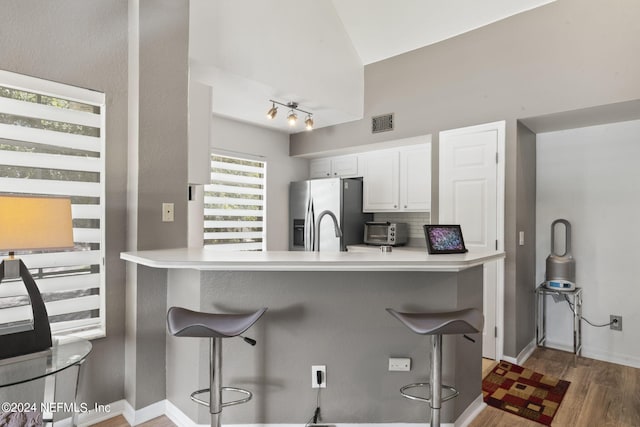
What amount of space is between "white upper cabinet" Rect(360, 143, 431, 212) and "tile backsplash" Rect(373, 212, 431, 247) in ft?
1.04

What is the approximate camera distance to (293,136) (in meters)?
4.96

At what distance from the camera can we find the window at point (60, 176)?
1.95 meters

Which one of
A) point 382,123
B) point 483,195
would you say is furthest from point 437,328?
point 382,123

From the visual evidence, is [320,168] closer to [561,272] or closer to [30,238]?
[561,272]

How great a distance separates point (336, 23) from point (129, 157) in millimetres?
2520

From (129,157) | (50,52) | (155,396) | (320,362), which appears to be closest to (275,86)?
(129,157)

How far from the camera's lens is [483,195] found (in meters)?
3.31

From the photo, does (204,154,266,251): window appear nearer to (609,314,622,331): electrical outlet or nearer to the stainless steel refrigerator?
the stainless steel refrigerator

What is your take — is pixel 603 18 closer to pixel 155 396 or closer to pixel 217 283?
pixel 217 283

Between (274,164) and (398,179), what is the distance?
1.61 metres

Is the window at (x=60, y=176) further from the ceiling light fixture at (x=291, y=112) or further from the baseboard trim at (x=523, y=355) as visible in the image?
the baseboard trim at (x=523, y=355)

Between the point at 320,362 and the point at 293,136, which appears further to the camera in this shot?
the point at 293,136

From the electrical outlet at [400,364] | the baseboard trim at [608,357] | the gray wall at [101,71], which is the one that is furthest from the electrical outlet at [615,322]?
the gray wall at [101,71]

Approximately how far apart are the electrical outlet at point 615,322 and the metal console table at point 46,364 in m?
4.04
